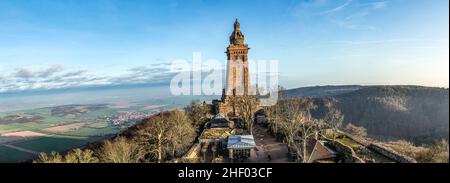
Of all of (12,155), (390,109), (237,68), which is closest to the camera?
(12,155)

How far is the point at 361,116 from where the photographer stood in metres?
67.5

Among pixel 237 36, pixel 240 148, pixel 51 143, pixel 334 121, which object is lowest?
pixel 51 143

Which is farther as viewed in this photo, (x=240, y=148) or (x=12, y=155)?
(x=12, y=155)

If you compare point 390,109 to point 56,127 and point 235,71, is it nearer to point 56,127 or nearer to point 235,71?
point 235,71

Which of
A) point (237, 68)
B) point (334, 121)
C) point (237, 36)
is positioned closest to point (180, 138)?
point (334, 121)

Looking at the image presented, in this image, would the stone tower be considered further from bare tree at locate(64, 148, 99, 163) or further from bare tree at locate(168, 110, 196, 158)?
bare tree at locate(64, 148, 99, 163)

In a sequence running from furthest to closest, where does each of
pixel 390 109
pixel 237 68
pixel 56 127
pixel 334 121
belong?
pixel 390 109 < pixel 237 68 < pixel 56 127 < pixel 334 121

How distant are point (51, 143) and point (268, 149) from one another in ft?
98.1

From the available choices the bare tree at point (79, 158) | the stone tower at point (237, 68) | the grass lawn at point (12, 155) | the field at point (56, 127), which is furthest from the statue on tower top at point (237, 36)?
the bare tree at point (79, 158)

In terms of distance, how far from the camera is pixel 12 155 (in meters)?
33.1

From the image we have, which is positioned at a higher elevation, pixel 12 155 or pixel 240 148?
pixel 240 148

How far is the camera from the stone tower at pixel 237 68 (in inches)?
1672
